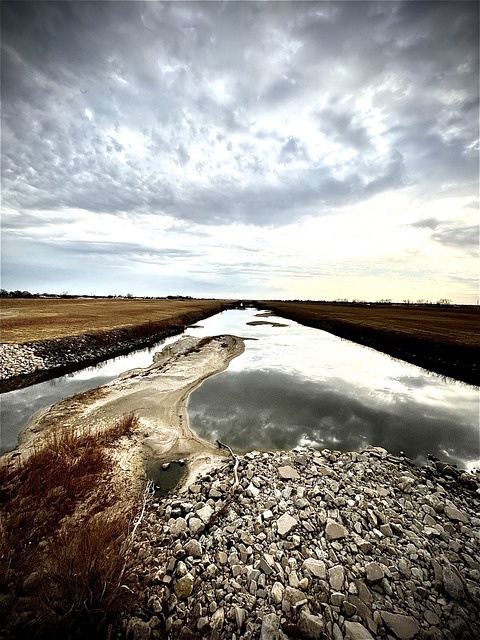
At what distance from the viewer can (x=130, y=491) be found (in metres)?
7.82

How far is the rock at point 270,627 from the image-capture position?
4.29 metres

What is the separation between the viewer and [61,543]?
17.9 feet

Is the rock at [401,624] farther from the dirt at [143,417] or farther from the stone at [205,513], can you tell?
the dirt at [143,417]

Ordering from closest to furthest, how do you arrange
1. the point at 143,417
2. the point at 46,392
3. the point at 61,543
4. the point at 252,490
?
the point at 61,543
the point at 252,490
the point at 143,417
the point at 46,392

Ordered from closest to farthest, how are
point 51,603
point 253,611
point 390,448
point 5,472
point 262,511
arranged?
point 51,603 → point 253,611 → point 262,511 → point 5,472 → point 390,448

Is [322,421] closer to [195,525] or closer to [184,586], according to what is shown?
[195,525]

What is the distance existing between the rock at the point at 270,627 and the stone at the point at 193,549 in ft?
5.63

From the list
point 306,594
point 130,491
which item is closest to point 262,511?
point 306,594

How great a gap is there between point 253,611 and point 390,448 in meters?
8.75

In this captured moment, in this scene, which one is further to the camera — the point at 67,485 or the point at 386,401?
the point at 386,401

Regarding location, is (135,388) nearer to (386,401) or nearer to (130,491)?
(130,491)

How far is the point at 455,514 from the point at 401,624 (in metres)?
3.70

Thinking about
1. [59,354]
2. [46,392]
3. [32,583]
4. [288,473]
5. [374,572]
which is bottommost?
[46,392]

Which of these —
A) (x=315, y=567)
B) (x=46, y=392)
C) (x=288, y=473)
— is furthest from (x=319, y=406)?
(x=46, y=392)
